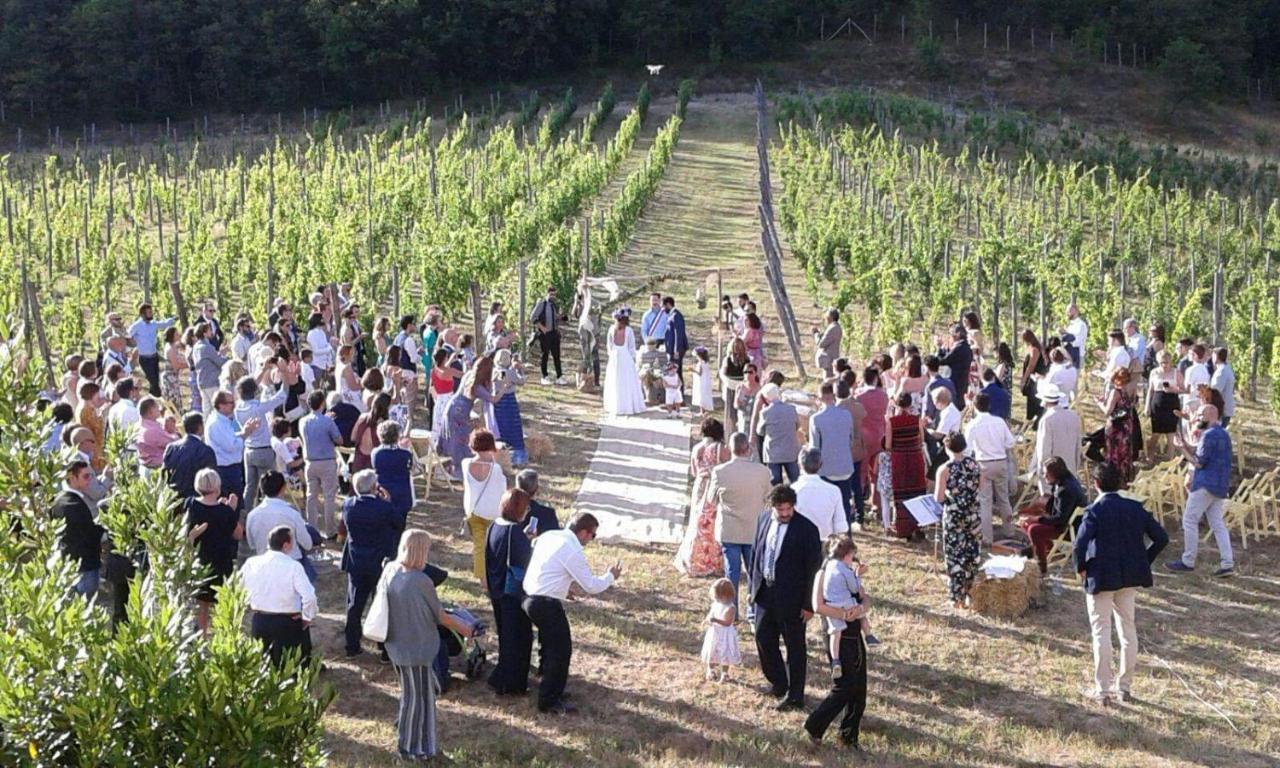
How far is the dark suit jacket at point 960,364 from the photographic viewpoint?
44.1ft

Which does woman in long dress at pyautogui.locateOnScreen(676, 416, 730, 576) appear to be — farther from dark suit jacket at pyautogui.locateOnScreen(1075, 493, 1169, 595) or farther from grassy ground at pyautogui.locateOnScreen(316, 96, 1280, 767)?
dark suit jacket at pyautogui.locateOnScreen(1075, 493, 1169, 595)

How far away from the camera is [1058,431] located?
10844 mm

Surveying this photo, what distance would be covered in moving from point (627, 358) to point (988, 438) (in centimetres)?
581

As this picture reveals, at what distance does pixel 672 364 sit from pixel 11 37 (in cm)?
4833

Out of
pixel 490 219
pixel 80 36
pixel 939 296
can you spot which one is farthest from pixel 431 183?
pixel 80 36

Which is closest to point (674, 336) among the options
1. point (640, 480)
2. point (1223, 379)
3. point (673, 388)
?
point (673, 388)

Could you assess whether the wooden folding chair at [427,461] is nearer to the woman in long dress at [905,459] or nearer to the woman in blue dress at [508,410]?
the woman in blue dress at [508,410]

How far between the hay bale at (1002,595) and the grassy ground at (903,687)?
0.11 metres

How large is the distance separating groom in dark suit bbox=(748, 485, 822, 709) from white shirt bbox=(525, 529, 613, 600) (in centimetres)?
91

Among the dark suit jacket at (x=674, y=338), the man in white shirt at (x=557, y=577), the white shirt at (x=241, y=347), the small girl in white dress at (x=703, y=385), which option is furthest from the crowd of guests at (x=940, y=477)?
the white shirt at (x=241, y=347)

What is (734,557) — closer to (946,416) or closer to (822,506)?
(822,506)

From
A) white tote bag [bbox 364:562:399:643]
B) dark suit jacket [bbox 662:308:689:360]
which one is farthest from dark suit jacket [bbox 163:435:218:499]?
dark suit jacket [bbox 662:308:689:360]

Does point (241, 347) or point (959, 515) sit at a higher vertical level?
point (241, 347)

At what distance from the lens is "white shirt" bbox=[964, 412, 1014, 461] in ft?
35.1
